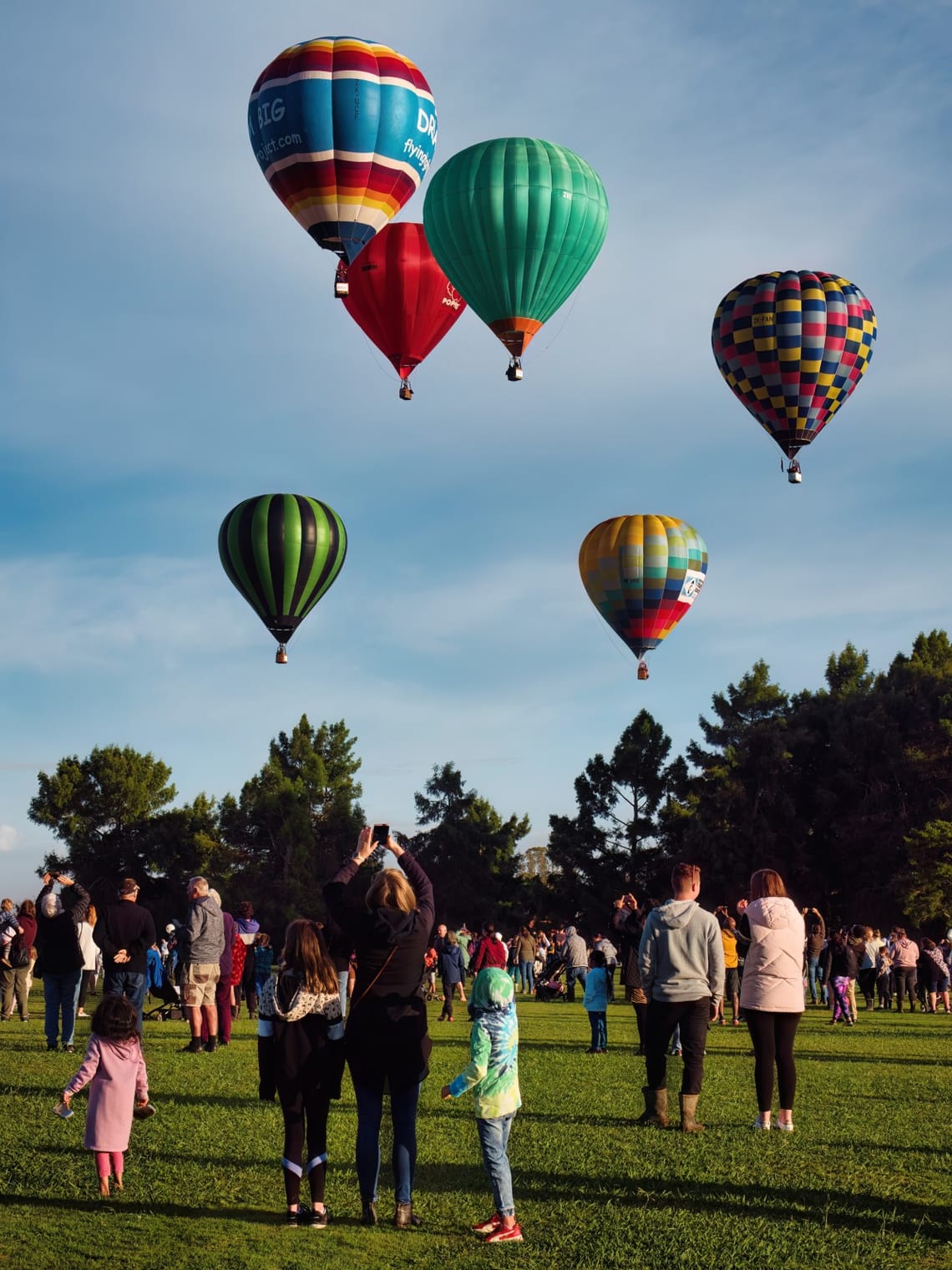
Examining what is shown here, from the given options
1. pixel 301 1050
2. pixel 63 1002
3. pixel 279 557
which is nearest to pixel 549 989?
pixel 279 557

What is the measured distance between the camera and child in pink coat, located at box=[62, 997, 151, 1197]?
302 inches

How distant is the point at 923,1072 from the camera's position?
46.6 ft

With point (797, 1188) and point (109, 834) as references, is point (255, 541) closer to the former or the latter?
point (797, 1188)

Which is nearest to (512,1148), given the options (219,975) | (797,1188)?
(797,1188)

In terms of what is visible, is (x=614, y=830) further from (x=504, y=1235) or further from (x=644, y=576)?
(x=504, y=1235)

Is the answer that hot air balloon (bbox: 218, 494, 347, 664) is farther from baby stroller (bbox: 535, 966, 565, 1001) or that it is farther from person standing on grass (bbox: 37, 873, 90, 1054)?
person standing on grass (bbox: 37, 873, 90, 1054)

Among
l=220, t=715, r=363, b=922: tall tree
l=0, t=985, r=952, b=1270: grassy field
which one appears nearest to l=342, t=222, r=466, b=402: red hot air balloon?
l=0, t=985, r=952, b=1270: grassy field

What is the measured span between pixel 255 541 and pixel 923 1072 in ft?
Answer: 63.7

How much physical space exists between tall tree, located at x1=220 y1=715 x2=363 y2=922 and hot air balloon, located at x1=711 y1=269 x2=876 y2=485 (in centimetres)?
4978

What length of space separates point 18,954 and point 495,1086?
47.6ft

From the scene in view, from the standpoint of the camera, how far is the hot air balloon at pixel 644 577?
34000mm

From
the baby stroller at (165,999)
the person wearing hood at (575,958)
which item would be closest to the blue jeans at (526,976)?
the person wearing hood at (575,958)

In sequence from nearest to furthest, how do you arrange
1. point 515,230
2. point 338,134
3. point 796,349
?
point 338,134
point 515,230
point 796,349

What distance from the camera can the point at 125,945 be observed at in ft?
41.3
